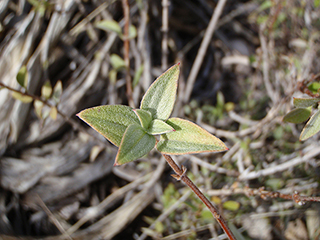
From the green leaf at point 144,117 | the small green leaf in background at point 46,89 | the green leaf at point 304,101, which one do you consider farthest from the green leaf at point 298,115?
the small green leaf in background at point 46,89

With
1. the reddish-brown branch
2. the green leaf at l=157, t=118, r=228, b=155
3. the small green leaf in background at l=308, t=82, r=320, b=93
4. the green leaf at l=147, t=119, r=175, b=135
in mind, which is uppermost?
the green leaf at l=147, t=119, r=175, b=135

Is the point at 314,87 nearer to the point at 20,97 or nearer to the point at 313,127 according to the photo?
the point at 313,127

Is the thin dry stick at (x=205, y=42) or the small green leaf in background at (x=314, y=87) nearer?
the small green leaf in background at (x=314, y=87)

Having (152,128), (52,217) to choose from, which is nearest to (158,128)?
(152,128)

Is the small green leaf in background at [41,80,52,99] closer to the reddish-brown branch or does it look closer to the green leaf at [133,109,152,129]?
the green leaf at [133,109,152,129]

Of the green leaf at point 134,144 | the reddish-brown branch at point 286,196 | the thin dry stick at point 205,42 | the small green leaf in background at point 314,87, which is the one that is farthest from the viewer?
the thin dry stick at point 205,42

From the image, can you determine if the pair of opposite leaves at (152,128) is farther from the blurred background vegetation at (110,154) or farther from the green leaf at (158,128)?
the blurred background vegetation at (110,154)

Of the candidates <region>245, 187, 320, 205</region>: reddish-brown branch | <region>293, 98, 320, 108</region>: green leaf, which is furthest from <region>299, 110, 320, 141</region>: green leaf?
<region>245, 187, 320, 205</region>: reddish-brown branch
